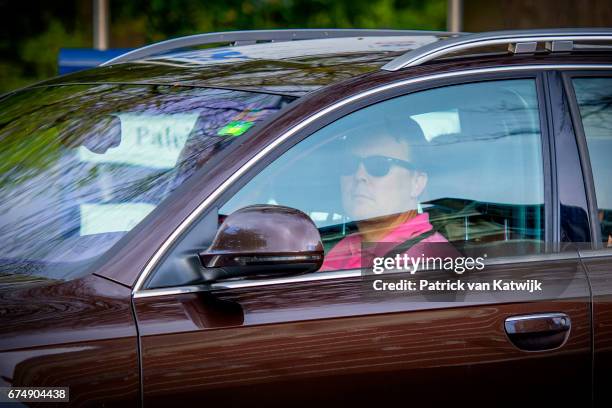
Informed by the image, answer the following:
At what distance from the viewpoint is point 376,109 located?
278cm

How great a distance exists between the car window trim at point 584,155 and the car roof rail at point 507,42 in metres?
0.09

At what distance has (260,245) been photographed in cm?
246

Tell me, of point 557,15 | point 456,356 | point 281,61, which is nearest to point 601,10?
point 557,15

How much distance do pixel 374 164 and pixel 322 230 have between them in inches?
9.2

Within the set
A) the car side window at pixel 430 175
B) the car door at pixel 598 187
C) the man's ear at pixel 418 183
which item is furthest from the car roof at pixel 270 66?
the car door at pixel 598 187

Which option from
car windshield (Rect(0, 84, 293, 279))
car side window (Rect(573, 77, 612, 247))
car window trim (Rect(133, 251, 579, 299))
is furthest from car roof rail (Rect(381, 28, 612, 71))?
car window trim (Rect(133, 251, 579, 299))

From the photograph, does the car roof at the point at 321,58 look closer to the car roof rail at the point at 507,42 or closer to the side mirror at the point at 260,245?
the car roof rail at the point at 507,42

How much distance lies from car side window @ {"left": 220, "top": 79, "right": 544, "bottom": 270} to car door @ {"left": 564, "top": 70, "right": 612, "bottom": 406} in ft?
0.40

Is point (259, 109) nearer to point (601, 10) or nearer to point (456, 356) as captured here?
point (456, 356)

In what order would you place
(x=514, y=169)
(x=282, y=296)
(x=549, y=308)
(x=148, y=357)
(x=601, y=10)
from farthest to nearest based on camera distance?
1. (x=601, y=10)
2. (x=514, y=169)
3. (x=549, y=308)
4. (x=282, y=296)
5. (x=148, y=357)

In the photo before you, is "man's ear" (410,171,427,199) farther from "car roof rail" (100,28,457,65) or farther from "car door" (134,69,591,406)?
"car roof rail" (100,28,457,65)

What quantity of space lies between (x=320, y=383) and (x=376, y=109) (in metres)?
0.72

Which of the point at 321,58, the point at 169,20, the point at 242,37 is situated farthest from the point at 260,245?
the point at 169,20

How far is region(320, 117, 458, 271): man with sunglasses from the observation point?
278 cm
